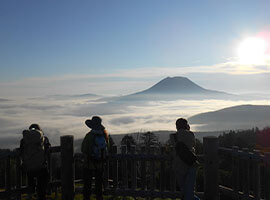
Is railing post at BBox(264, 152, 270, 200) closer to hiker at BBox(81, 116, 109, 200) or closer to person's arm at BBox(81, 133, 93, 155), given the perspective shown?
hiker at BBox(81, 116, 109, 200)

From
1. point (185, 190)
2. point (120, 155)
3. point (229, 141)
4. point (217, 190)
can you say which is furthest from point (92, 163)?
point (229, 141)

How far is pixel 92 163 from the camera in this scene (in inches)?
327

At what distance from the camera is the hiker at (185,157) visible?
24.0ft

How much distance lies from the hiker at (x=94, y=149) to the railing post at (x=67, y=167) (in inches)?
33.3

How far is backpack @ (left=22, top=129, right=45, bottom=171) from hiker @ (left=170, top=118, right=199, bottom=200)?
3.35 meters

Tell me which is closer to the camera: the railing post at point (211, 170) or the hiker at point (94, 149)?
the hiker at point (94, 149)

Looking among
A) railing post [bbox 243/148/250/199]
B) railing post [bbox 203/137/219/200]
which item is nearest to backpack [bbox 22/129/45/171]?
railing post [bbox 203/137/219/200]

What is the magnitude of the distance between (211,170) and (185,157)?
5.43ft

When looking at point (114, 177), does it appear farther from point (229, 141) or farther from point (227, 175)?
point (229, 141)

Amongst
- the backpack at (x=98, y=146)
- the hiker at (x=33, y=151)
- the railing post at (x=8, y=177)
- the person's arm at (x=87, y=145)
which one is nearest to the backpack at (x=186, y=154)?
the backpack at (x=98, y=146)

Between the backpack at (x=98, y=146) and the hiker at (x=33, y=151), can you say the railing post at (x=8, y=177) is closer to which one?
the hiker at (x=33, y=151)

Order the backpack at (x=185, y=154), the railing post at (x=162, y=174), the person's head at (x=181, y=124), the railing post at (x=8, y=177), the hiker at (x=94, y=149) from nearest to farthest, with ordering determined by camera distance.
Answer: the backpack at (x=185, y=154) → the person's head at (x=181, y=124) → the hiker at (x=94, y=149) → the railing post at (x=8, y=177) → the railing post at (x=162, y=174)

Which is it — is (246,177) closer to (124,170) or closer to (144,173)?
(144,173)

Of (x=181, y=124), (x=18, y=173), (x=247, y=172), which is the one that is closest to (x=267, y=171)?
(x=247, y=172)
